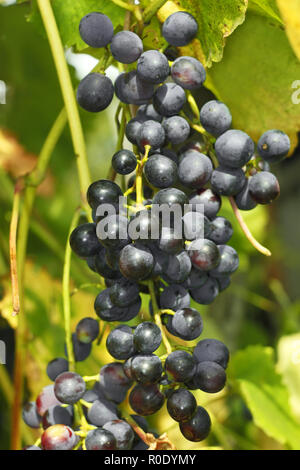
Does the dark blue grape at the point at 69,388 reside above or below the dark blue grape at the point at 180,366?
below

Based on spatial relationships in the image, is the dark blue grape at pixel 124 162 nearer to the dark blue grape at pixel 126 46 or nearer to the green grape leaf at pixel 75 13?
the dark blue grape at pixel 126 46

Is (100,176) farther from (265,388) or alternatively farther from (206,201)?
(206,201)

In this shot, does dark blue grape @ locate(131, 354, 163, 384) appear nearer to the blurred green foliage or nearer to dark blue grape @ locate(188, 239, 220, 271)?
dark blue grape @ locate(188, 239, 220, 271)

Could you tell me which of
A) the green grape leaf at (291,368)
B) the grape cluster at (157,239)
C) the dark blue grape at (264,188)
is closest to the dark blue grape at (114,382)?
the grape cluster at (157,239)

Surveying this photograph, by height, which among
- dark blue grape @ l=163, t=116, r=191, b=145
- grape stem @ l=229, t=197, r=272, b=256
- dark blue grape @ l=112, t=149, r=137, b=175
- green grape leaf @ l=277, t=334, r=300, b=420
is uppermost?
dark blue grape @ l=163, t=116, r=191, b=145

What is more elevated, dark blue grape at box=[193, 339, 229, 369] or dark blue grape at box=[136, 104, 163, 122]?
dark blue grape at box=[136, 104, 163, 122]

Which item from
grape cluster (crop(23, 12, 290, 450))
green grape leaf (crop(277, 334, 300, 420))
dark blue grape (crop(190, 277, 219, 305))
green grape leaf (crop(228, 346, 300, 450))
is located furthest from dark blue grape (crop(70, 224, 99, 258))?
green grape leaf (crop(277, 334, 300, 420))

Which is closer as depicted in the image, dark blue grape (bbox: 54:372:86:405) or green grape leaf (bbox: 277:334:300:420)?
dark blue grape (bbox: 54:372:86:405)
